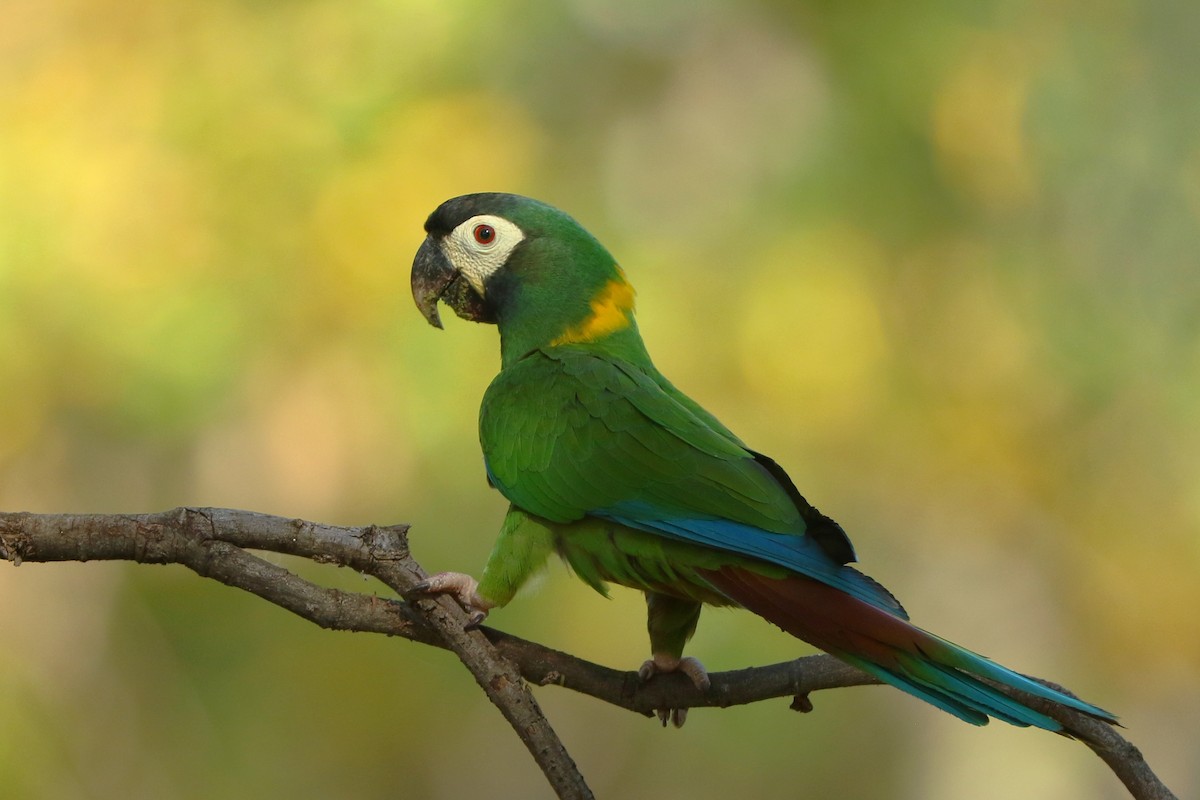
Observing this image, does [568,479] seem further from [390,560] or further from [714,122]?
[714,122]

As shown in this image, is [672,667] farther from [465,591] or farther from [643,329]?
[643,329]

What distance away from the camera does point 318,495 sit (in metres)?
5.33

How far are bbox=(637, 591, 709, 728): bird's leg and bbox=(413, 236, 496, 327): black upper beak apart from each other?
28.0 inches

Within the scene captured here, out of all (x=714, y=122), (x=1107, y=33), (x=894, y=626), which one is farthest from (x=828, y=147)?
(x=894, y=626)

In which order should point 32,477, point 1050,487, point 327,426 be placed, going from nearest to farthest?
point 32,477
point 327,426
point 1050,487

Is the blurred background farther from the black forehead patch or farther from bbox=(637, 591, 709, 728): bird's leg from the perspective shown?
bbox=(637, 591, 709, 728): bird's leg

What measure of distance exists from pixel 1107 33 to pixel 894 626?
5.31 meters

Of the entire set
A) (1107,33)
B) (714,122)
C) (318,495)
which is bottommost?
(318,495)

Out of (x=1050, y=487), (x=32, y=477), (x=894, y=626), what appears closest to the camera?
(x=894, y=626)

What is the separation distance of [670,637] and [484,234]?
0.85 m

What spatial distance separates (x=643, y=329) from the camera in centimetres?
548

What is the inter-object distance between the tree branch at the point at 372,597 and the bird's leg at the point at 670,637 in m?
0.25

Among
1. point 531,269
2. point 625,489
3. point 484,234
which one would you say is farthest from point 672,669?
point 484,234

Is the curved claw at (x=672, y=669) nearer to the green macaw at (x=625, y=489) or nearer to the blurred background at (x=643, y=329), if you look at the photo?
the green macaw at (x=625, y=489)
